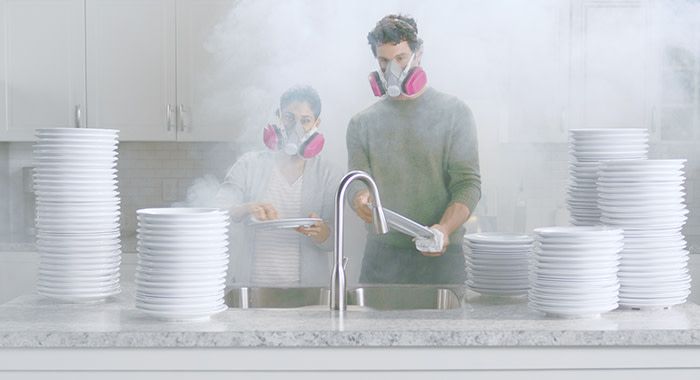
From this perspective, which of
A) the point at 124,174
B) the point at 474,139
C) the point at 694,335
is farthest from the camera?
the point at 124,174

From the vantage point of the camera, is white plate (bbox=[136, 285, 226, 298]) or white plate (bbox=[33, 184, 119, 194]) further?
white plate (bbox=[33, 184, 119, 194])

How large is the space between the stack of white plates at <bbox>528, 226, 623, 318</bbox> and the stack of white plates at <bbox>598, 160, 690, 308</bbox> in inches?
4.5

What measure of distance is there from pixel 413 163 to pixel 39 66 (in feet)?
6.03

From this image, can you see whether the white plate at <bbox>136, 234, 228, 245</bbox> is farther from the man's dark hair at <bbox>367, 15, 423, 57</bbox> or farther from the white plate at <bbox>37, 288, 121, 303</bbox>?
the man's dark hair at <bbox>367, 15, 423, 57</bbox>

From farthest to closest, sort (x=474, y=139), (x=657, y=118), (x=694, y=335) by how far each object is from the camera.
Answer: (x=657, y=118)
(x=474, y=139)
(x=694, y=335)

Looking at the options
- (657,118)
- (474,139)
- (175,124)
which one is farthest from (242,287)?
(657,118)

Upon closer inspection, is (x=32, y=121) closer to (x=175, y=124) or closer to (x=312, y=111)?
(x=175, y=124)

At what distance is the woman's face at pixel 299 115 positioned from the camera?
10.1 feet

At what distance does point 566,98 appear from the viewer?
3244 millimetres

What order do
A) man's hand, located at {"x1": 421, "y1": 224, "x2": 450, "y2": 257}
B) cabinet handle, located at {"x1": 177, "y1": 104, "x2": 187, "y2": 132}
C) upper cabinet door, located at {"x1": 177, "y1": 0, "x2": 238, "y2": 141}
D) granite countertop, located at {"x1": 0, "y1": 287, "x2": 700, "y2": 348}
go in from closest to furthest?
granite countertop, located at {"x1": 0, "y1": 287, "x2": 700, "y2": 348}
man's hand, located at {"x1": 421, "y1": 224, "x2": 450, "y2": 257}
upper cabinet door, located at {"x1": 177, "y1": 0, "x2": 238, "y2": 141}
cabinet handle, located at {"x1": 177, "y1": 104, "x2": 187, "y2": 132}

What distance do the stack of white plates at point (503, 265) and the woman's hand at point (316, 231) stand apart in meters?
0.55

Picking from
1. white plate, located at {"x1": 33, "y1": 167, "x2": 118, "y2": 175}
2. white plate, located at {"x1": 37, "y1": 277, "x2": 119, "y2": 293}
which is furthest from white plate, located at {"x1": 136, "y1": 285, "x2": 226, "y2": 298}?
white plate, located at {"x1": 33, "y1": 167, "x2": 118, "y2": 175}

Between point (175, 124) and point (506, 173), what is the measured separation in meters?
1.40

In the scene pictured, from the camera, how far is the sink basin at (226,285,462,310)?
9.25 ft
